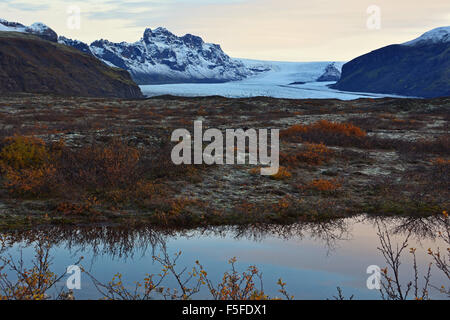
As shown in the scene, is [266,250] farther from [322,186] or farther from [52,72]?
[52,72]

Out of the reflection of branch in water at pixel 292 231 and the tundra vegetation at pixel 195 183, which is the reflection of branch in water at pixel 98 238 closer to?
the tundra vegetation at pixel 195 183

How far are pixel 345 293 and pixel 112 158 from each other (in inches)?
460

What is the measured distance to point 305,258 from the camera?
34.3 ft

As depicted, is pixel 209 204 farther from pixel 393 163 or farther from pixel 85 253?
pixel 393 163

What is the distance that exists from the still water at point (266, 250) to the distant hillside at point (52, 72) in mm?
95292

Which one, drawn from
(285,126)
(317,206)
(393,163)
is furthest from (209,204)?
(285,126)

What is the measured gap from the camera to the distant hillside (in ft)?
343

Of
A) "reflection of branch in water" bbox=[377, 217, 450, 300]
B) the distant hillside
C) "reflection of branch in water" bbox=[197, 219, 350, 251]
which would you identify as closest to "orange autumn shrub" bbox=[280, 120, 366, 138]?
"reflection of branch in water" bbox=[197, 219, 350, 251]

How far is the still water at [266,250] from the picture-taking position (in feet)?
29.3

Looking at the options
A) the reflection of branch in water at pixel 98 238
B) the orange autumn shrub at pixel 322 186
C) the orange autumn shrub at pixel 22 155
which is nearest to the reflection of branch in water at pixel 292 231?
the reflection of branch in water at pixel 98 238

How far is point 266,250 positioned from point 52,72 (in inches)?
4626

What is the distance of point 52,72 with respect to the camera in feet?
374

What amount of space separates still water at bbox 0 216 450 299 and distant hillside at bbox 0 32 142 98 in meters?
95.3

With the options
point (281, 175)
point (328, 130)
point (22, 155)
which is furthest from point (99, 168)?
point (328, 130)
